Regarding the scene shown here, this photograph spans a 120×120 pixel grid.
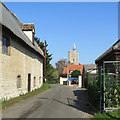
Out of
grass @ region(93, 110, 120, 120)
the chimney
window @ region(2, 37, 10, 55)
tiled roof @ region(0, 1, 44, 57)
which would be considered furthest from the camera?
the chimney

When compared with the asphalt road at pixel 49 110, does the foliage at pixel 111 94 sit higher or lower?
higher

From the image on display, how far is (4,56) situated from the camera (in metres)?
11.3

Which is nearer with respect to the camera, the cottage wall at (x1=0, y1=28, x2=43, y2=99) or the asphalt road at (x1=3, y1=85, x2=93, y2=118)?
the asphalt road at (x1=3, y1=85, x2=93, y2=118)

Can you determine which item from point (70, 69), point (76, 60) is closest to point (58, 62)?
point (70, 69)

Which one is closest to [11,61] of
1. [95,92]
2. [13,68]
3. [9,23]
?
[13,68]

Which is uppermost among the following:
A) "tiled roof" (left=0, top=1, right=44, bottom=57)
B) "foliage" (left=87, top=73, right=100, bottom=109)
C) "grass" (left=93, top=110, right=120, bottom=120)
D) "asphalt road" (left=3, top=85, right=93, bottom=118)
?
"tiled roof" (left=0, top=1, right=44, bottom=57)

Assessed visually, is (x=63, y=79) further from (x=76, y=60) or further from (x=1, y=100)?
(x=76, y=60)

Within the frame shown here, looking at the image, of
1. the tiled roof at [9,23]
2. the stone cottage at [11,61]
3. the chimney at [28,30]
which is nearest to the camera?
the stone cottage at [11,61]

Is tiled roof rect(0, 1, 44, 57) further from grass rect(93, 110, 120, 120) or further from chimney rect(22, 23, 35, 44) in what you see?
grass rect(93, 110, 120, 120)

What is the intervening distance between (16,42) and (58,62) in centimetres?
6604

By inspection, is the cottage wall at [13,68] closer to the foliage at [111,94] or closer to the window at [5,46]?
the window at [5,46]

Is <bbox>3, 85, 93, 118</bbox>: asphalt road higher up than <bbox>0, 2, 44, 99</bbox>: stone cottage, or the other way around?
<bbox>0, 2, 44, 99</bbox>: stone cottage

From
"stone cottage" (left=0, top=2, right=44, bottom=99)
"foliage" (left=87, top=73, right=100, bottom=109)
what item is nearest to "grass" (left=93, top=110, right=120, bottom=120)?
"foliage" (left=87, top=73, right=100, bottom=109)

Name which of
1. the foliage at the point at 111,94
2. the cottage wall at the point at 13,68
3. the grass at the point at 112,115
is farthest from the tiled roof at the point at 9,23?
the grass at the point at 112,115
